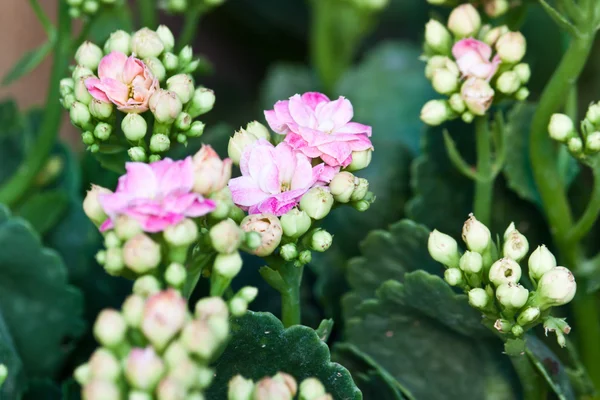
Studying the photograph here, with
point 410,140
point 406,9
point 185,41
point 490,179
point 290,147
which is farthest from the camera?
point 406,9

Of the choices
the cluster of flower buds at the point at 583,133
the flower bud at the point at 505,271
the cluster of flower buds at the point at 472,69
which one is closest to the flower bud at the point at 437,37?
the cluster of flower buds at the point at 472,69

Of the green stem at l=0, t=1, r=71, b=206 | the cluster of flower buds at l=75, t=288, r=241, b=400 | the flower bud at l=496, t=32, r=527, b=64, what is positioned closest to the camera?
the cluster of flower buds at l=75, t=288, r=241, b=400

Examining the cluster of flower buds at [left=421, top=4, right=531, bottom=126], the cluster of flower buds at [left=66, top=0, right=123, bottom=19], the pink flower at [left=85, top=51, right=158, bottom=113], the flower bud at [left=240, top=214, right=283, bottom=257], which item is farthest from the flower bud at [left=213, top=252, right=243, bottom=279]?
the cluster of flower buds at [left=66, top=0, right=123, bottom=19]

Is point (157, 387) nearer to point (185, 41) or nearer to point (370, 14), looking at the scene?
point (185, 41)

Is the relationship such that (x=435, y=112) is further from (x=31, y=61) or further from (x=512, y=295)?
(x=31, y=61)

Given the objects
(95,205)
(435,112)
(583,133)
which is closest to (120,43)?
(95,205)

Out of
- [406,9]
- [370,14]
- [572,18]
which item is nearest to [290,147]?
[572,18]

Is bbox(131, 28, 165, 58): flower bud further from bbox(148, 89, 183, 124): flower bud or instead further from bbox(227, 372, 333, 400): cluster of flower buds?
bbox(227, 372, 333, 400): cluster of flower buds
